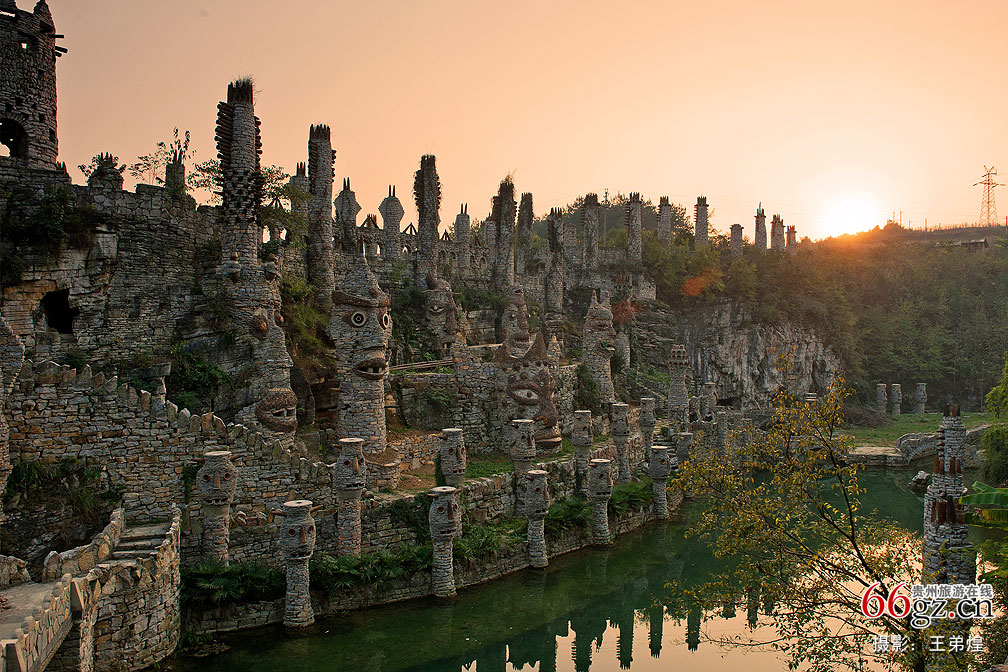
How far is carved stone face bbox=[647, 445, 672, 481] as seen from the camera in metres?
22.2

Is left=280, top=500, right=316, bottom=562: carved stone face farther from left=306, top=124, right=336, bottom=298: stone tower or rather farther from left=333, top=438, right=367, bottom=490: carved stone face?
left=306, top=124, right=336, bottom=298: stone tower

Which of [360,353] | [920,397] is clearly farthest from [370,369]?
[920,397]

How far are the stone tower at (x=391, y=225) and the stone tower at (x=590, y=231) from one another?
15378mm

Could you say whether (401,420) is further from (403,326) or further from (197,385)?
(403,326)

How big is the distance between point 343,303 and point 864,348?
4309cm

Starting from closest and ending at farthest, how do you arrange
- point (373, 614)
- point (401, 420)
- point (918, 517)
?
point (373, 614)
point (401, 420)
point (918, 517)

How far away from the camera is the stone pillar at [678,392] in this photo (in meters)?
28.4

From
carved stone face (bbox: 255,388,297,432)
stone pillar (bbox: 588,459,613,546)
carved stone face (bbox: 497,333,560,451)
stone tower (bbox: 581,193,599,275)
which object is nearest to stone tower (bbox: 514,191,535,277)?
stone tower (bbox: 581,193,599,275)

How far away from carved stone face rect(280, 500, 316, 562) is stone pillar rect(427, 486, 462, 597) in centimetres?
288

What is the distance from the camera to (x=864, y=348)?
49.5 meters

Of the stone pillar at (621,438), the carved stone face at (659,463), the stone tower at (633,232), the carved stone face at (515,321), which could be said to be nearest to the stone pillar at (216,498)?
the carved stone face at (515,321)

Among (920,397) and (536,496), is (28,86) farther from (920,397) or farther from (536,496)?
(920,397)

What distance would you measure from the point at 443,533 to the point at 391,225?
20760 mm

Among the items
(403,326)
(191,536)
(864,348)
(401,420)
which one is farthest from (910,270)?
(191,536)
